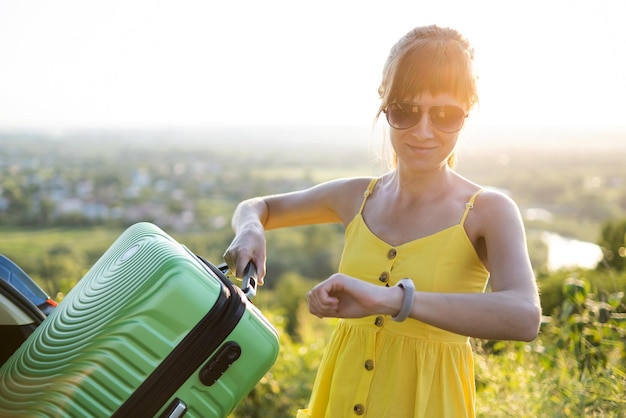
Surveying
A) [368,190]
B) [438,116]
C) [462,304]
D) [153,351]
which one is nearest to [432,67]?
[438,116]

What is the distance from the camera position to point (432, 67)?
159 cm

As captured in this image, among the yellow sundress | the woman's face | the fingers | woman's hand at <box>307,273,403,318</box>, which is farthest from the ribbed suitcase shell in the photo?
the woman's face

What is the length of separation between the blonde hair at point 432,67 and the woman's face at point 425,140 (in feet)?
Result: 0.06

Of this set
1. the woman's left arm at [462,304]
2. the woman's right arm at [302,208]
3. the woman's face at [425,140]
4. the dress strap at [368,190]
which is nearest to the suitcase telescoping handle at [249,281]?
the woman's right arm at [302,208]

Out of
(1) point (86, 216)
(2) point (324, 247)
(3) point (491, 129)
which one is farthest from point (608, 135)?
(1) point (86, 216)

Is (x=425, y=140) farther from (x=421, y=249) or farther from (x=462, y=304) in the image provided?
(x=462, y=304)

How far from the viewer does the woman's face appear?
1613 mm

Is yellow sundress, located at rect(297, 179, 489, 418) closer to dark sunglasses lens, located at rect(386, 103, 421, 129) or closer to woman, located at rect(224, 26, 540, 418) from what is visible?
woman, located at rect(224, 26, 540, 418)

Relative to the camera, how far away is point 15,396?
133 centimetres

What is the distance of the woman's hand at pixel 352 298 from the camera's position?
1252 millimetres

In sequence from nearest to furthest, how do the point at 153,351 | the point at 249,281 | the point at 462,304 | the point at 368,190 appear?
the point at 153,351
the point at 462,304
the point at 249,281
the point at 368,190

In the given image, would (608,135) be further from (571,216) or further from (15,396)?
(15,396)

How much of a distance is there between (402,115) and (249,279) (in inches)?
22.0

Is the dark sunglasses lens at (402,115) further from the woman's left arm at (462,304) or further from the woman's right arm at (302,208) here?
the woman's left arm at (462,304)
